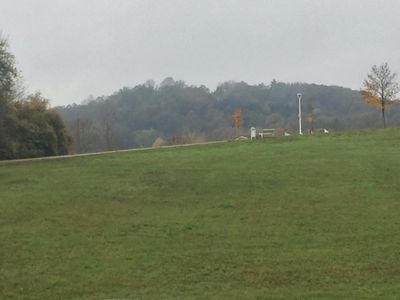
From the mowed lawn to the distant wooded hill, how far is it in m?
42.0

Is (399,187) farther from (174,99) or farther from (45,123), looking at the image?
(174,99)

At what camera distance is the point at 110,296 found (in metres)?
10.9

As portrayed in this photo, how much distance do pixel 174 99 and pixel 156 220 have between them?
75491mm

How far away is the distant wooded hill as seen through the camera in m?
75.3

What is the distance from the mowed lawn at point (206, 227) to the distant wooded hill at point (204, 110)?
42.0 m

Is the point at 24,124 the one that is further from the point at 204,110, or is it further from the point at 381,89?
the point at 204,110

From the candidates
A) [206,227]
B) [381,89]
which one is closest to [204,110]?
[381,89]

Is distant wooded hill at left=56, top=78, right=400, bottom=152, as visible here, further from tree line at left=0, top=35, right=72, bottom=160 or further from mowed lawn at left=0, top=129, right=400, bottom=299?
mowed lawn at left=0, top=129, right=400, bottom=299

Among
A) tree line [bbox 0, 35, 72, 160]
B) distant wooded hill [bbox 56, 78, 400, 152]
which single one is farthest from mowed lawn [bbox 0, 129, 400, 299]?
distant wooded hill [bbox 56, 78, 400, 152]

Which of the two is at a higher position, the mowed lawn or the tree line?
the tree line

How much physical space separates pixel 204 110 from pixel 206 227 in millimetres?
73981

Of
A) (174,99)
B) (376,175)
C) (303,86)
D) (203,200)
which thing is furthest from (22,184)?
(303,86)

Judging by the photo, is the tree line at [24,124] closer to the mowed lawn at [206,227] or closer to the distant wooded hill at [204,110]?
the mowed lawn at [206,227]

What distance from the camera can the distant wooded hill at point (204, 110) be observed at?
247 feet
